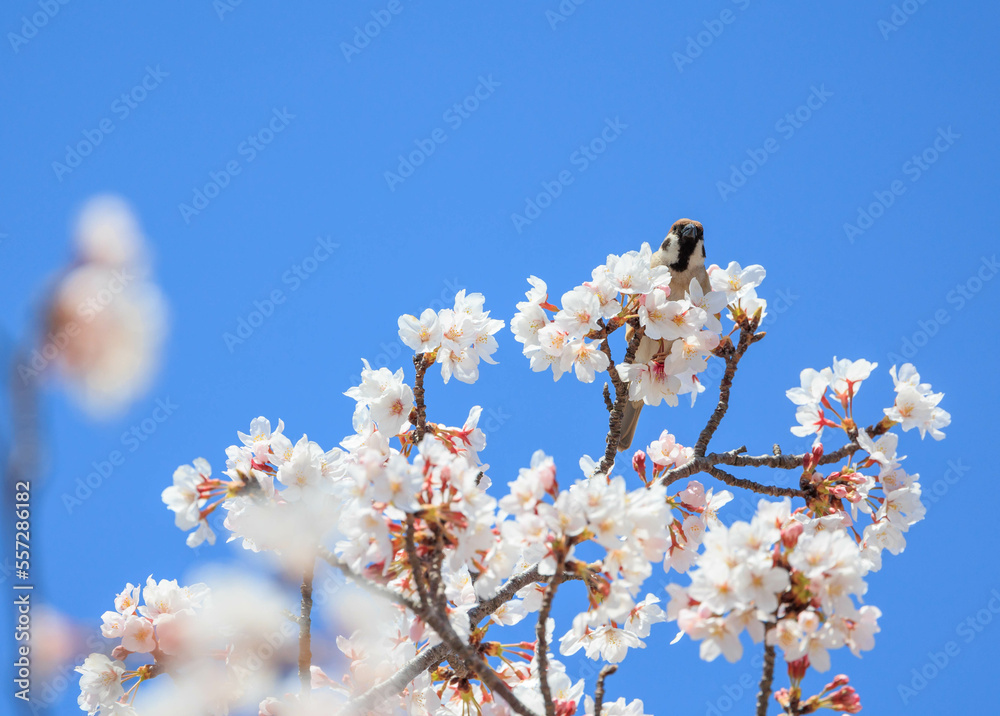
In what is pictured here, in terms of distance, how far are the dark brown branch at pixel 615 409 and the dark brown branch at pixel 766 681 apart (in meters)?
0.99

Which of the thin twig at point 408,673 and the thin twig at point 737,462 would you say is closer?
the thin twig at point 408,673

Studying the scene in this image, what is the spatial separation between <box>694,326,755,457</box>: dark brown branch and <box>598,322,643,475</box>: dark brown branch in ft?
1.06

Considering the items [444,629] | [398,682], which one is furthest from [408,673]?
[444,629]

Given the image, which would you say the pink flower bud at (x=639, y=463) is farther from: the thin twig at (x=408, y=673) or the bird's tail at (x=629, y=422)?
the bird's tail at (x=629, y=422)

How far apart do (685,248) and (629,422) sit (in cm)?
111

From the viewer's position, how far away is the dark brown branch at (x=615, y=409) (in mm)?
2600

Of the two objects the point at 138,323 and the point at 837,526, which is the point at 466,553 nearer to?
the point at 138,323

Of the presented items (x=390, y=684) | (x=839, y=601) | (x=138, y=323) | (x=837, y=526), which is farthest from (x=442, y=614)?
(x=837, y=526)

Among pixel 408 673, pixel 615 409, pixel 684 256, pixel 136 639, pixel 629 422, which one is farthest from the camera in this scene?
pixel 684 256

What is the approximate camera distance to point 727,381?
2688 mm

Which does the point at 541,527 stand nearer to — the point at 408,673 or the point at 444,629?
the point at 444,629

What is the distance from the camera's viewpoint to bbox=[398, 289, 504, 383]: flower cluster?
8.29 ft

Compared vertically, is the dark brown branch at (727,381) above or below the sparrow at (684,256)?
below

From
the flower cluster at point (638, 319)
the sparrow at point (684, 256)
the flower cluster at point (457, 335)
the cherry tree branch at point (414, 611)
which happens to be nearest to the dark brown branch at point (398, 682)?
the cherry tree branch at point (414, 611)
